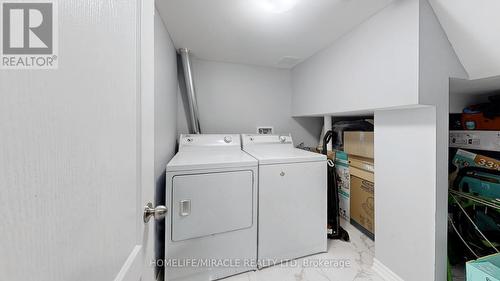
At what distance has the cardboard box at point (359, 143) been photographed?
207cm

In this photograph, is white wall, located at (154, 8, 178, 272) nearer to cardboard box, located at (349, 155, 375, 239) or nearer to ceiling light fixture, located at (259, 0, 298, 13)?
ceiling light fixture, located at (259, 0, 298, 13)

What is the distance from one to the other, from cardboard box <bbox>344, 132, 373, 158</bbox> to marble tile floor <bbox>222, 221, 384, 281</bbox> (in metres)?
0.98

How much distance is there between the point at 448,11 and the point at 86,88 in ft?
6.10

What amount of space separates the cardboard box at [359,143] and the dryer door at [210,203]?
54.4 inches

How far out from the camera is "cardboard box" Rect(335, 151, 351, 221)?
94.3 inches

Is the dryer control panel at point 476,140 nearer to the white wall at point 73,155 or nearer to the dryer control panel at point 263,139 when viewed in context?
the dryer control panel at point 263,139

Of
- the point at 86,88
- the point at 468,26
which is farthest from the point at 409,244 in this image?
the point at 86,88

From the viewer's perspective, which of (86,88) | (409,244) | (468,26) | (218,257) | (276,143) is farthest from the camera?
(276,143)

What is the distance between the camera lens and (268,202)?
5.51 ft

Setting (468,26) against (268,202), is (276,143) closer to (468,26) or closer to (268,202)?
(268,202)

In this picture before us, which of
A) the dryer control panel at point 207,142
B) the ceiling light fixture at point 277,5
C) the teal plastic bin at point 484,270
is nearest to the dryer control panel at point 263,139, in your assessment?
the dryer control panel at point 207,142

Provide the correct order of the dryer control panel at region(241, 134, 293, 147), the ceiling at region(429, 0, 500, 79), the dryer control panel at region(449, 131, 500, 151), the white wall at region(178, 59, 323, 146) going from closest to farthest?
the ceiling at region(429, 0, 500, 79) < the dryer control panel at region(449, 131, 500, 151) < the dryer control panel at region(241, 134, 293, 147) < the white wall at region(178, 59, 323, 146)

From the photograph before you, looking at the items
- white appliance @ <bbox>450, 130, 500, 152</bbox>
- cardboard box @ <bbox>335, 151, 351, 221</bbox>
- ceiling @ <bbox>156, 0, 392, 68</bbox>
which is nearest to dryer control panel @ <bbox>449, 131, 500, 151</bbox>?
white appliance @ <bbox>450, 130, 500, 152</bbox>

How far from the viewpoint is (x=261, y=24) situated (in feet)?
5.60
